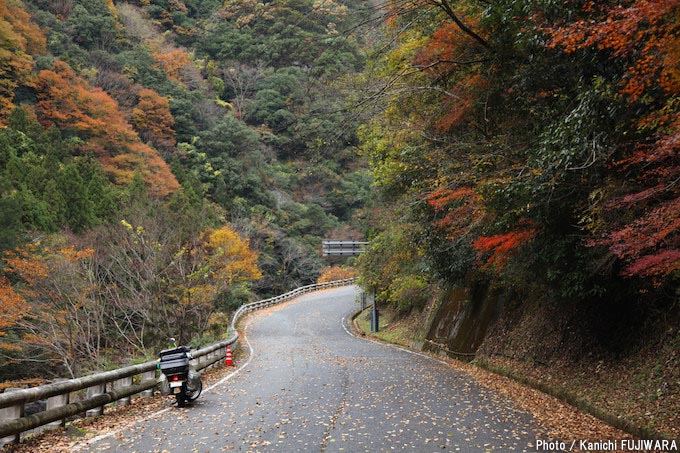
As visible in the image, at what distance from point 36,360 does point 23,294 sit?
282 centimetres

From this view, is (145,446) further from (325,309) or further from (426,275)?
(325,309)

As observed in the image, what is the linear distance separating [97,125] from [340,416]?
3550cm

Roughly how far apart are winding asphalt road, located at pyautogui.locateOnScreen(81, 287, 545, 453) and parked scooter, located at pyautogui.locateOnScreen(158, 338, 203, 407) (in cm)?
26

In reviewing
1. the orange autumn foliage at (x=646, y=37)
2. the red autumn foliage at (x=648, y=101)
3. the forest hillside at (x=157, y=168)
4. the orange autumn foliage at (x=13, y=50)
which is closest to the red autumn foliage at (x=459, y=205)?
the forest hillside at (x=157, y=168)

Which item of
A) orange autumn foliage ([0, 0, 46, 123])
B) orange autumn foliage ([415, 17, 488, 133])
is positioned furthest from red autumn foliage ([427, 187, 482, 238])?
orange autumn foliage ([0, 0, 46, 123])

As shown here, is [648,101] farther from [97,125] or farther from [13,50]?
[13,50]

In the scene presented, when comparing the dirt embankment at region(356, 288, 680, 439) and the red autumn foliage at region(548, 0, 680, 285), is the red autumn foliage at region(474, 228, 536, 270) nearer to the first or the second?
the dirt embankment at region(356, 288, 680, 439)

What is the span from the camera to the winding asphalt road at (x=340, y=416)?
6965mm

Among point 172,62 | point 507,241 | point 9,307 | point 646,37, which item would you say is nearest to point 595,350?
point 507,241

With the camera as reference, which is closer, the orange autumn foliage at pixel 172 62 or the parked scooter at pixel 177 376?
the parked scooter at pixel 177 376

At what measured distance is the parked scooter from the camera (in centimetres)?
966

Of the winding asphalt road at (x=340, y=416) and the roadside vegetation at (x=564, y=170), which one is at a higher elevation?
the roadside vegetation at (x=564, y=170)

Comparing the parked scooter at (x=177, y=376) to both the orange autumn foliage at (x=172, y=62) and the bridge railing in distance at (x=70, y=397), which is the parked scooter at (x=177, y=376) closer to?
the bridge railing in distance at (x=70, y=397)

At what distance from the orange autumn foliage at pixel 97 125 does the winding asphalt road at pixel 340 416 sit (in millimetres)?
25764
